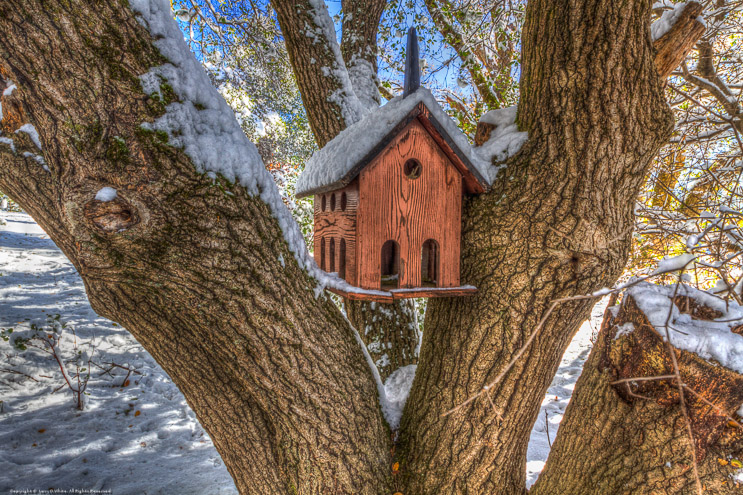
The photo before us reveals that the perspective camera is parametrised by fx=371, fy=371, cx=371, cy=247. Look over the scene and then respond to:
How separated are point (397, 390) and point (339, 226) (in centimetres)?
125

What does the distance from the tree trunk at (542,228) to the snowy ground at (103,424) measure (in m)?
2.11

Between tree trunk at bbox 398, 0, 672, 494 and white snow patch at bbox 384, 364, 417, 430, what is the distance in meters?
0.16

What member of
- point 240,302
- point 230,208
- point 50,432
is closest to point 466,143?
point 230,208

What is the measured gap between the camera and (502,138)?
71.6 inches

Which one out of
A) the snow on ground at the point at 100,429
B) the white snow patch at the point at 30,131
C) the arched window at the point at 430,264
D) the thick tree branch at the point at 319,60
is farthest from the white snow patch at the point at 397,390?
the white snow patch at the point at 30,131

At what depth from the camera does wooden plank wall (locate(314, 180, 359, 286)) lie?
5.12 feet

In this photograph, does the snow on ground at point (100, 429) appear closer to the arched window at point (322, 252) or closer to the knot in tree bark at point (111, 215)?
the arched window at point (322, 252)

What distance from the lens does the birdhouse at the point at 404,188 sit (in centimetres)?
150

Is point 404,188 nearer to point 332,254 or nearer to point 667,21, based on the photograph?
point 332,254

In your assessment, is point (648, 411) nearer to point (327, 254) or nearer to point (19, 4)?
point (327, 254)

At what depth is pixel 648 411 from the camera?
1459 mm

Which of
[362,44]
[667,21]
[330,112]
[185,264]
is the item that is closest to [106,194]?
[185,264]

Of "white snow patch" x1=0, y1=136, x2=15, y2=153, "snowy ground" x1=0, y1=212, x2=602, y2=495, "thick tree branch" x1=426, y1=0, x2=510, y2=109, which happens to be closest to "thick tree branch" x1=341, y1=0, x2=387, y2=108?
"thick tree branch" x1=426, y1=0, x2=510, y2=109

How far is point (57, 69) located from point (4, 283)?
844 cm
